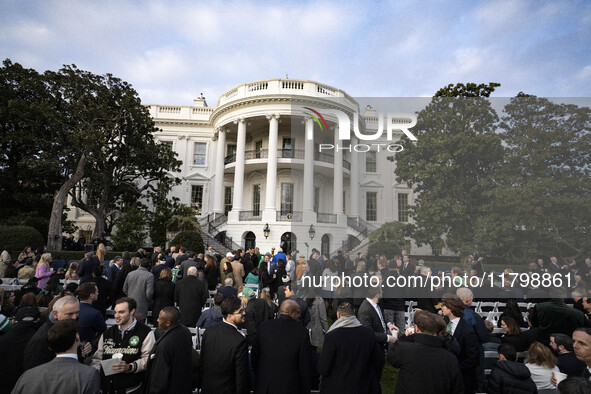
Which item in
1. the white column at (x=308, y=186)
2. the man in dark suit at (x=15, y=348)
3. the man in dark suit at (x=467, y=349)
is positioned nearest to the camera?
the man in dark suit at (x=15, y=348)

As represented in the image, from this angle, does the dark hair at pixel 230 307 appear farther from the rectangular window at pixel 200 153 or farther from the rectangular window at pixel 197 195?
the rectangular window at pixel 200 153

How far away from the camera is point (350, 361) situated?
9.54ft

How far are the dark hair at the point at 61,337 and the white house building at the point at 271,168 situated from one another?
1557 centimetres

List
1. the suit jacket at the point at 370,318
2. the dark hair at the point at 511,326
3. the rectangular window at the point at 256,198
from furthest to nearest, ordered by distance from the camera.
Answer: the rectangular window at the point at 256,198 < the suit jacket at the point at 370,318 < the dark hair at the point at 511,326

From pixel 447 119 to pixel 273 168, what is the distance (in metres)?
16.1

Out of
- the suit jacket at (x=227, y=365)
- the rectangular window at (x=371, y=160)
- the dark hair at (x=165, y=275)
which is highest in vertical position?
the rectangular window at (x=371, y=160)

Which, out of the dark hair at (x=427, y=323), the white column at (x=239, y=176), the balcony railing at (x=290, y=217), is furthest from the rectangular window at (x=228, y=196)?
the dark hair at (x=427, y=323)

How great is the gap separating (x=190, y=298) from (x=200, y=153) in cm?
2468

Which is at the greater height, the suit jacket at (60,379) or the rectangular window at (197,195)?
the rectangular window at (197,195)

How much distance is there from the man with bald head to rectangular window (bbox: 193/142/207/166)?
26.8 m

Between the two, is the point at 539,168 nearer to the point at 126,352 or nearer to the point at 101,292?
the point at 126,352

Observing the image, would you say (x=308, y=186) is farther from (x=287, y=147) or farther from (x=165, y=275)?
(x=165, y=275)

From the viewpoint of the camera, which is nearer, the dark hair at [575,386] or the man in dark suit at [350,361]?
the dark hair at [575,386]

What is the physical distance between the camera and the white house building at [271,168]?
20922 millimetres
